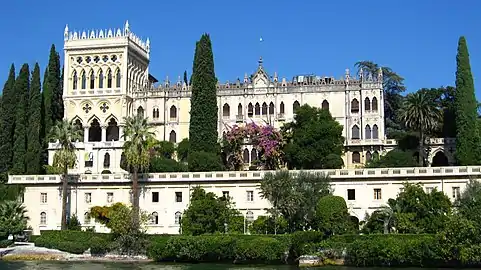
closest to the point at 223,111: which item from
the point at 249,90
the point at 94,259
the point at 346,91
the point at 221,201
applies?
the point at 249,90

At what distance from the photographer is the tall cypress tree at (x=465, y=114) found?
67125 millimetres

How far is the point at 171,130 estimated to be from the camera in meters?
84.9

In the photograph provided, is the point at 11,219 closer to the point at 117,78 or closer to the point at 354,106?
the point at 117,78

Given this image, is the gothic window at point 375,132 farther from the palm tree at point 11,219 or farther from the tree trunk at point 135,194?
the palm tree at point 11,219

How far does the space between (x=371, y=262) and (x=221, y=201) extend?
15064mm

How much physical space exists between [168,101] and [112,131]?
7.65m

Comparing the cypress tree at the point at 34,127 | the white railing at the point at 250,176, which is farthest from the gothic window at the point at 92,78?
the white railing at the point at 250,176

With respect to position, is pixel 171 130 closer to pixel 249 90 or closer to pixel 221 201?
pixel 249 90

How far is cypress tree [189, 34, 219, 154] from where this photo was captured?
7188cm

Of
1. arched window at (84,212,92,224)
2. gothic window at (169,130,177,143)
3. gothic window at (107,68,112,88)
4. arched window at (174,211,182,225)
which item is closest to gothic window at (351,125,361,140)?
gothic window at (169,130,177,143)

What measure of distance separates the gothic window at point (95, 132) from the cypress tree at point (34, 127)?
26.6ft

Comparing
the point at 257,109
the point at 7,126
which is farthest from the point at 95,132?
the point at 257,109

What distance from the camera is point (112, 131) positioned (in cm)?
8600

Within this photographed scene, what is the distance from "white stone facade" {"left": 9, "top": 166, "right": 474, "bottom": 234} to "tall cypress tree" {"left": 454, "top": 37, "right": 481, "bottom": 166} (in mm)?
6701
